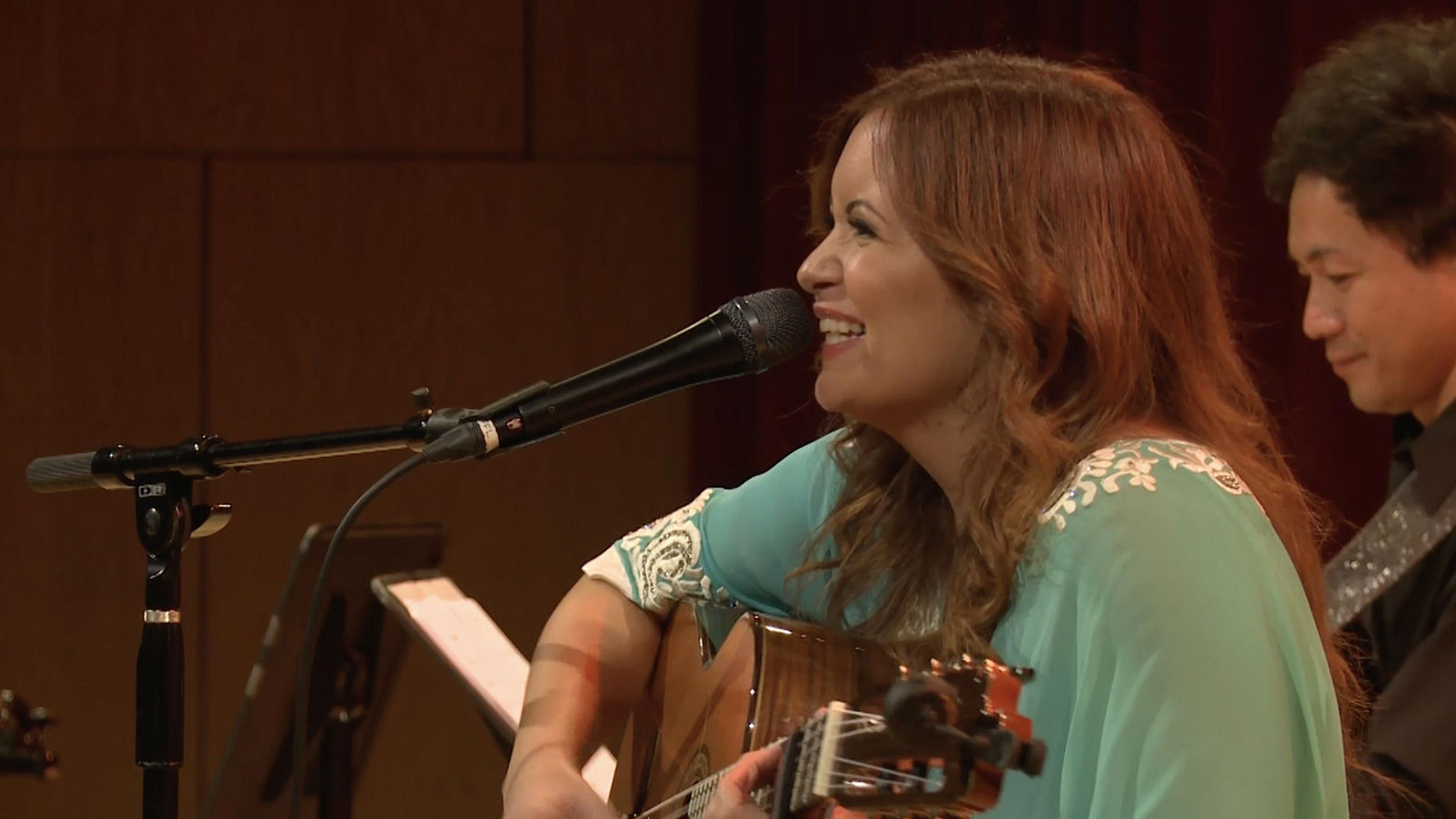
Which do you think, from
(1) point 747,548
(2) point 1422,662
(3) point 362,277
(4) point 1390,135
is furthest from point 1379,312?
(3) point 362,277

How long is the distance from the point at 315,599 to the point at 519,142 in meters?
2.99

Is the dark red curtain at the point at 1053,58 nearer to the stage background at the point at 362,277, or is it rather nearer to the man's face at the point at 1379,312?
the stage background at the point at 362,277

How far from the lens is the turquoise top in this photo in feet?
4.22

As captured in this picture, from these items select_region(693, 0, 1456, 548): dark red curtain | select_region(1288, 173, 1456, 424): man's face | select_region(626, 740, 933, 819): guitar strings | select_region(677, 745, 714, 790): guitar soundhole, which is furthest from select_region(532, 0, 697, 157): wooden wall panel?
select_region(626, 740, 933, 819): guitar strings

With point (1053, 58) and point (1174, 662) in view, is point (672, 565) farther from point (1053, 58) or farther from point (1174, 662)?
point (1053, 58)

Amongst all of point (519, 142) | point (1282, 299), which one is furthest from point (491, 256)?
point (1282, 299)

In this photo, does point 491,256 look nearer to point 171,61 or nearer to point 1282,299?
point 171,61

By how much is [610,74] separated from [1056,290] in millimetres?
3050

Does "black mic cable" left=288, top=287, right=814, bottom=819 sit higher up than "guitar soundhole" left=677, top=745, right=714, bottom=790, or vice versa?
"black mic cable" left=288, top=287, right=814, bottom=819

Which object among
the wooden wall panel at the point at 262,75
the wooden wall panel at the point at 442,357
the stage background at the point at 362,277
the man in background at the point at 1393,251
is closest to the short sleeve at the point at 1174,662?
the man in background at the point at 1393,251

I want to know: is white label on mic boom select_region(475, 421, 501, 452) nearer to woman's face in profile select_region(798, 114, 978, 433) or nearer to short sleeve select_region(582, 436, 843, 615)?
woman's face in profile select_region(798, 114, 978, 433)

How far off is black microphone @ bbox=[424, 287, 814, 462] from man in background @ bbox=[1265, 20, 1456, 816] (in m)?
1.08

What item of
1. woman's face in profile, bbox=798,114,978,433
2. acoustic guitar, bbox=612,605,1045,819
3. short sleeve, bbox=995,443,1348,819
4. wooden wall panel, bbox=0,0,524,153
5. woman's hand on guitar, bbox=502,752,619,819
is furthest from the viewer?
wooden wall panel, bbox=0,0,524,153

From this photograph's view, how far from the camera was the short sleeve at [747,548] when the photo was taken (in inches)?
74.4
